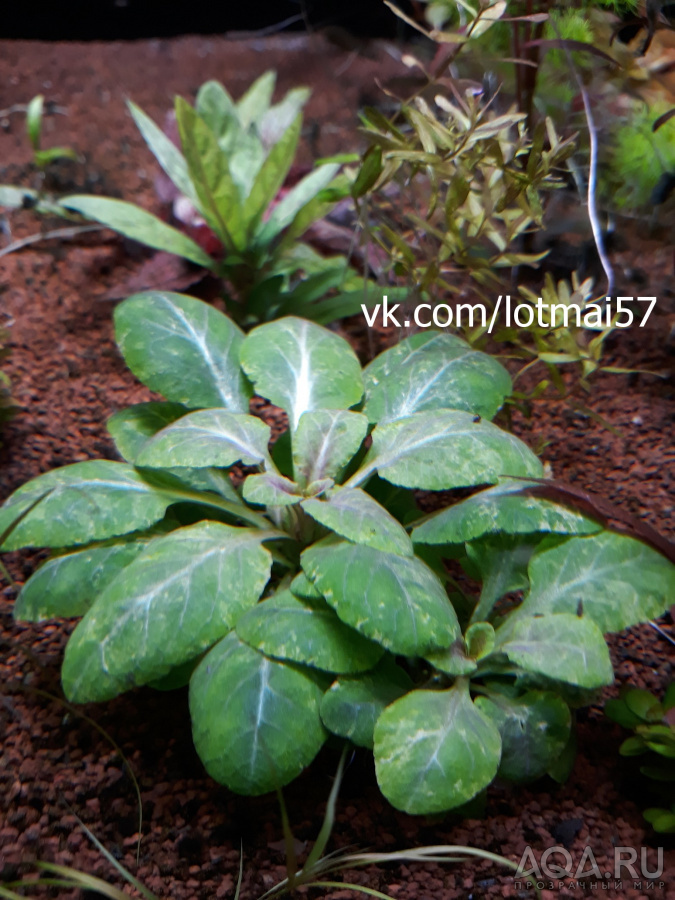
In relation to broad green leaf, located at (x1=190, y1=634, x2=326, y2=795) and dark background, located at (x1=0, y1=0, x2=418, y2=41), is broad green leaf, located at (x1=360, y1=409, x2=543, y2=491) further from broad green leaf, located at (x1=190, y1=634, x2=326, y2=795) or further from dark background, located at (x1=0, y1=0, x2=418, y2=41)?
dark background, located at (x1=0, y1=0, x2=418, y2=41)

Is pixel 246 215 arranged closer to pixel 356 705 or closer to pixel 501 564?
pixel 501 564

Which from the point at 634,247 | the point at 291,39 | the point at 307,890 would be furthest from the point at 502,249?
the point at 291,39

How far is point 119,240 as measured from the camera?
2.36 metres

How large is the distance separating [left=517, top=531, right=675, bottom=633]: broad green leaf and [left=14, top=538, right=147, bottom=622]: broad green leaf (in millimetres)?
710

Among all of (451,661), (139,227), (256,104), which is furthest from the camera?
(256,104)

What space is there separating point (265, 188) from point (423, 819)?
1.62 meters

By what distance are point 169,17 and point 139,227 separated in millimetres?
1980

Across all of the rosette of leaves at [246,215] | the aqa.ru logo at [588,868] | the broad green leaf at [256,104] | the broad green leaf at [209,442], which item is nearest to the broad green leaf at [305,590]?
the broad green leaf at [209,442]

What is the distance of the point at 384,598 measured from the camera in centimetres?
98

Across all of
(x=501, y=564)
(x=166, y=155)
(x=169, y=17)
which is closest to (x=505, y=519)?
(x=501, y=564)

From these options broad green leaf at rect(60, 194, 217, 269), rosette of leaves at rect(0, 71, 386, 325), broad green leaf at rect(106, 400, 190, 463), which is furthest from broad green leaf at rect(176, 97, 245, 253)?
broad green leaf at rect(106, 400, 190, 463)

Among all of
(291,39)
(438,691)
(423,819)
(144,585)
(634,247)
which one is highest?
(291,39)

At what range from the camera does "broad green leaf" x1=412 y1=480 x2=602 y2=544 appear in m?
1.08

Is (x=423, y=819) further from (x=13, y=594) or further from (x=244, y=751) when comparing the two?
(x=13, y=594)
